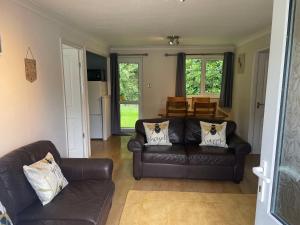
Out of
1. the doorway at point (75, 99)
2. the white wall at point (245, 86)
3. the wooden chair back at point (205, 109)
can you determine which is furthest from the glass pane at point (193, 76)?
the doorway at point (75, 99)

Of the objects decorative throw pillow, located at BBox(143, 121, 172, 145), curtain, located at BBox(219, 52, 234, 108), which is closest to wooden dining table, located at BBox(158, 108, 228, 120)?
curtain, located at BBox(219, 52, 234, 108)

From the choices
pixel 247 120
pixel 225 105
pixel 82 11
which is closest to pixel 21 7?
pixel 82 11

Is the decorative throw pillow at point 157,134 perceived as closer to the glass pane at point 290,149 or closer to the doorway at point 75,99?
the doorway at point 75,99

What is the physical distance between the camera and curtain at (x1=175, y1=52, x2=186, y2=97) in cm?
590

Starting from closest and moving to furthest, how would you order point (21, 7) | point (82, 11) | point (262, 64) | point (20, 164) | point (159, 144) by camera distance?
point (20, 164) → point (21, 7) → point (82, 11) → point (159, 144) → point (262, 64)

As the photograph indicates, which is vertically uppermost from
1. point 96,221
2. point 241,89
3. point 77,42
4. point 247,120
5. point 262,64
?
point 77,42

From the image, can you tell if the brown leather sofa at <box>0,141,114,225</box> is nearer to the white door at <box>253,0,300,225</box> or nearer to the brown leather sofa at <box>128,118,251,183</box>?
the brown leather sofa at <box>128,118,251,183</box>

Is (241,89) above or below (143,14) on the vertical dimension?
below

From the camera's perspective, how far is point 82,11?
2.84 m

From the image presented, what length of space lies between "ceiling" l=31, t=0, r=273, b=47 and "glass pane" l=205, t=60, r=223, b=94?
1743 mm

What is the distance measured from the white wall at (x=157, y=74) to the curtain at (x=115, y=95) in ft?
1.25

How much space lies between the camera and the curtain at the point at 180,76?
5902 millimetres

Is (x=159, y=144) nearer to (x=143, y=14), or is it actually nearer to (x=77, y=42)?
(x=143, y=14)

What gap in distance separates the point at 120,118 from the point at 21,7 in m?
4.18
